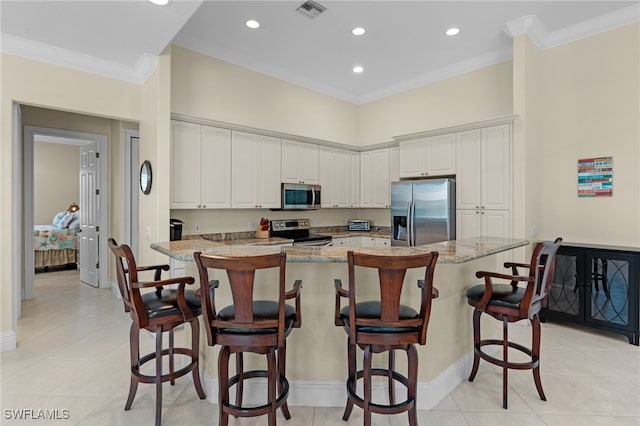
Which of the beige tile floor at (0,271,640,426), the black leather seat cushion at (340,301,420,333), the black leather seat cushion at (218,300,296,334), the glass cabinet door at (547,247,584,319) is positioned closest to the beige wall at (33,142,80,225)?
the beige tile floor at (0,271,640,426)

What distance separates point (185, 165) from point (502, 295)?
3.49m

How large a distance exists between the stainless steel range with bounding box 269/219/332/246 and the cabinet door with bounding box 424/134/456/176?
1864 mm

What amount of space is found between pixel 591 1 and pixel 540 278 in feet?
9.79

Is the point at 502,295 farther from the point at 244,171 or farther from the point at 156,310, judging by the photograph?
the point at 244,171

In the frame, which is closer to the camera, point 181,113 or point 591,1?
point 591,1

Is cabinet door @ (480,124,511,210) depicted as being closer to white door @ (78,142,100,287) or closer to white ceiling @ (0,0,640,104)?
white ceiling @ (0,0,640,104)

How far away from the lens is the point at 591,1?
3.35 meters

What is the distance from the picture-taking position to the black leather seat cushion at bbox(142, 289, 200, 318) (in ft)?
6.79

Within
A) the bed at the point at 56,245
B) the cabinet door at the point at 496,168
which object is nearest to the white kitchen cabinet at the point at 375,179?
the cabinet door at the point at 496,168

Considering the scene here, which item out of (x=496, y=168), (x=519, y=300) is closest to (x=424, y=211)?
(x=496, y=168)

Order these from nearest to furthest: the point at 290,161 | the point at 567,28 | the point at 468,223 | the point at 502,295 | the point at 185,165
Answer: the point at 502,295
the point at 567,28
the point at 185,165
the point at 468,223
the point at 290,161

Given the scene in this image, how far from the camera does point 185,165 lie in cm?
398

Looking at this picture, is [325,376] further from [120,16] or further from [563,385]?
[120,16]

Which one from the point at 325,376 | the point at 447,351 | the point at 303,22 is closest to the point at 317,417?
the point at 325,376
